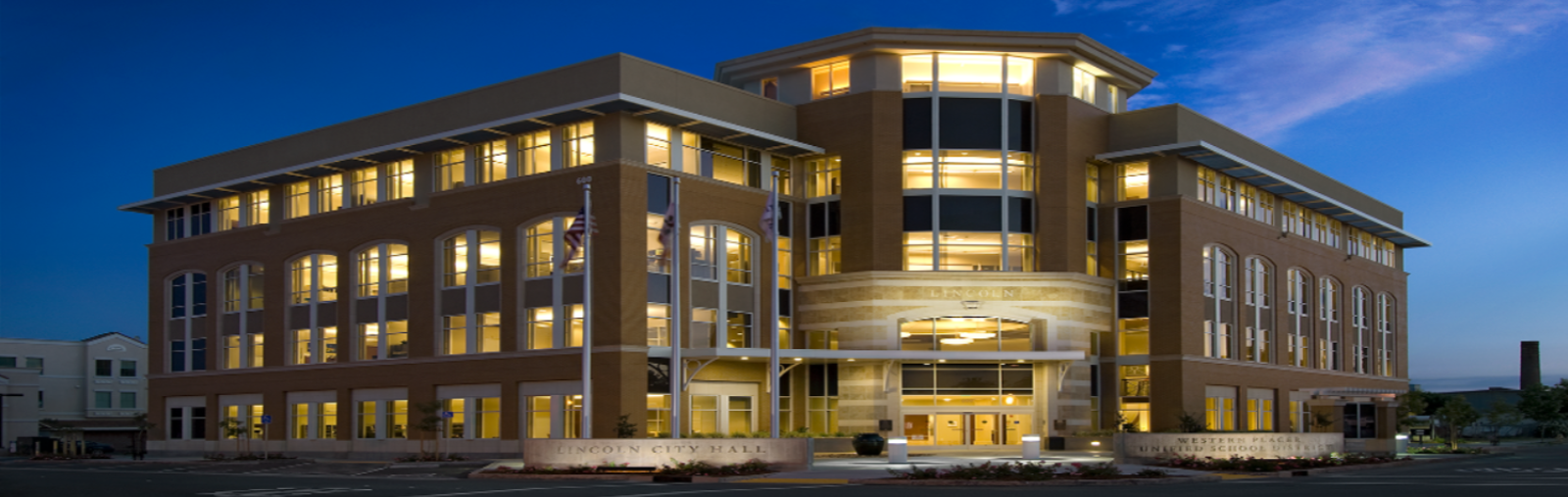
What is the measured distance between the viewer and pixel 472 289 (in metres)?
62.8

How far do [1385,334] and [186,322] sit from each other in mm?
76155

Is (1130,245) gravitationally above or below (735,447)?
above

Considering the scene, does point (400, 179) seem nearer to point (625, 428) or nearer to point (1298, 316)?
point (625, 428)

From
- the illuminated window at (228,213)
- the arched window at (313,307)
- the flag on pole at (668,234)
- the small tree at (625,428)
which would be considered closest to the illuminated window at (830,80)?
the small tree at (625,428)

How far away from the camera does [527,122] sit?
195ft

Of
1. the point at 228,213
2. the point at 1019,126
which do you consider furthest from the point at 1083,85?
the point at 228,213

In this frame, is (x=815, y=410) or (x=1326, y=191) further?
(x=1326, y=191)

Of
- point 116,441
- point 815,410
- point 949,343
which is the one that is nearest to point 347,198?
point 815,410

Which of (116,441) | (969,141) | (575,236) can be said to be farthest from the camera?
(116,441)

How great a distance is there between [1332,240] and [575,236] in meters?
60.6

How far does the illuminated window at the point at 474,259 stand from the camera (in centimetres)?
6250

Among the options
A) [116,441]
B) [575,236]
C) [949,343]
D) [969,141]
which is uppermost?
[969,141]

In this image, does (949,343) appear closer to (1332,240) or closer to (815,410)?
(815,410)

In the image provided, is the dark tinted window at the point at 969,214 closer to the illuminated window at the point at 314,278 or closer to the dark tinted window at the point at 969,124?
the dark tinted window at the point at 969,124
